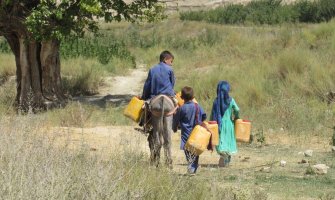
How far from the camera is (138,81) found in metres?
22.8

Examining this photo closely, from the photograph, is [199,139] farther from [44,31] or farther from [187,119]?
[44,31]

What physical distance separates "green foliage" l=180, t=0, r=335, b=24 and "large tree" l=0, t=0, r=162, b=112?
2010cm

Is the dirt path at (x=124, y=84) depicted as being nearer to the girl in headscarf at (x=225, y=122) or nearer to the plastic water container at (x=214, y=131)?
the girl in headscarf at (x=225, y=122)

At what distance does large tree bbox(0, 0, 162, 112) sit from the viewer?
16.2m

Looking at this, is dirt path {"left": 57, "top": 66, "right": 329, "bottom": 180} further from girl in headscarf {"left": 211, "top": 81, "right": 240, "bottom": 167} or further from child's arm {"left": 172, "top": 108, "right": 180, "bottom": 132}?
child's arm {"left": 172, "top": 108, "right": 180, "bottom": 132}

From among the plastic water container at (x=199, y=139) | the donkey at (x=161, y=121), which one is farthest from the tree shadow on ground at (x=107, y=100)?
the plastic water container at (x=199, y=139)

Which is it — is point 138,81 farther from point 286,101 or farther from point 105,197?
point 105,197

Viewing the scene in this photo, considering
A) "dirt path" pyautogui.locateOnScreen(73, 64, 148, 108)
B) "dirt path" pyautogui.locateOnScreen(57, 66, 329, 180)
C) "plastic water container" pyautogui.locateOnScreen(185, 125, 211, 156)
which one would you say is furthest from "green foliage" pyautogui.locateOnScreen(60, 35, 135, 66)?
"plastic water container" pyautogui.locateOnScreen(185, 125, 211, 156)

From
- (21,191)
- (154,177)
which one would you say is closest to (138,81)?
(154,177)

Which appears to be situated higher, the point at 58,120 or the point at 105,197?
the point at 105,197

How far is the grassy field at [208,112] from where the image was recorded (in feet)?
17.2

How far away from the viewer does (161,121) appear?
9203mm

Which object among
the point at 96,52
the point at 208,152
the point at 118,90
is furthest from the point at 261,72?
the point at 96,52

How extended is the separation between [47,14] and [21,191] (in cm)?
1188
